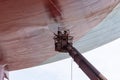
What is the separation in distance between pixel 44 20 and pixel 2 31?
53 centimetres

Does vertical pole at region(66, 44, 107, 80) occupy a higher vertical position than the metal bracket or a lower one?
lower

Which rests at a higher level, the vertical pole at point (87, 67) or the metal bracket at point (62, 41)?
the metal bracket at point (62, 41)

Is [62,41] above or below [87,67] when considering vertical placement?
above

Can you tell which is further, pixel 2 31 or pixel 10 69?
pixel 10 69

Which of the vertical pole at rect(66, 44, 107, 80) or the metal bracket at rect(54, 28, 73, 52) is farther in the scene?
the metal bracket at rect(54, 28, 73, 52)

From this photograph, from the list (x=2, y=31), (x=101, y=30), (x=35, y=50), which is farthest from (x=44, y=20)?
(x=101, y=30)

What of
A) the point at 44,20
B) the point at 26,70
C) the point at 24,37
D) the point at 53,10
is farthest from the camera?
the point at 26,70

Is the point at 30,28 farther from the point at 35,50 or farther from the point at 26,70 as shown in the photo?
the point at 26,70

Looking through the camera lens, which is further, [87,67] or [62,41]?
[62,41]

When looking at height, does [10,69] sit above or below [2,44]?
above

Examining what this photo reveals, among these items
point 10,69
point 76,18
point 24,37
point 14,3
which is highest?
point 10,69

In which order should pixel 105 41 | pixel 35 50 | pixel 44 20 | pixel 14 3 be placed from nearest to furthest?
pixel 14 3 < pixel 44 20 < pixel 35 50 < pixel 105 41

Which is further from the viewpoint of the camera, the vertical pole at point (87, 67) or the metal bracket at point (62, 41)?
the metal bracket at point (62, 41)

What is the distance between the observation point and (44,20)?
137 inches
